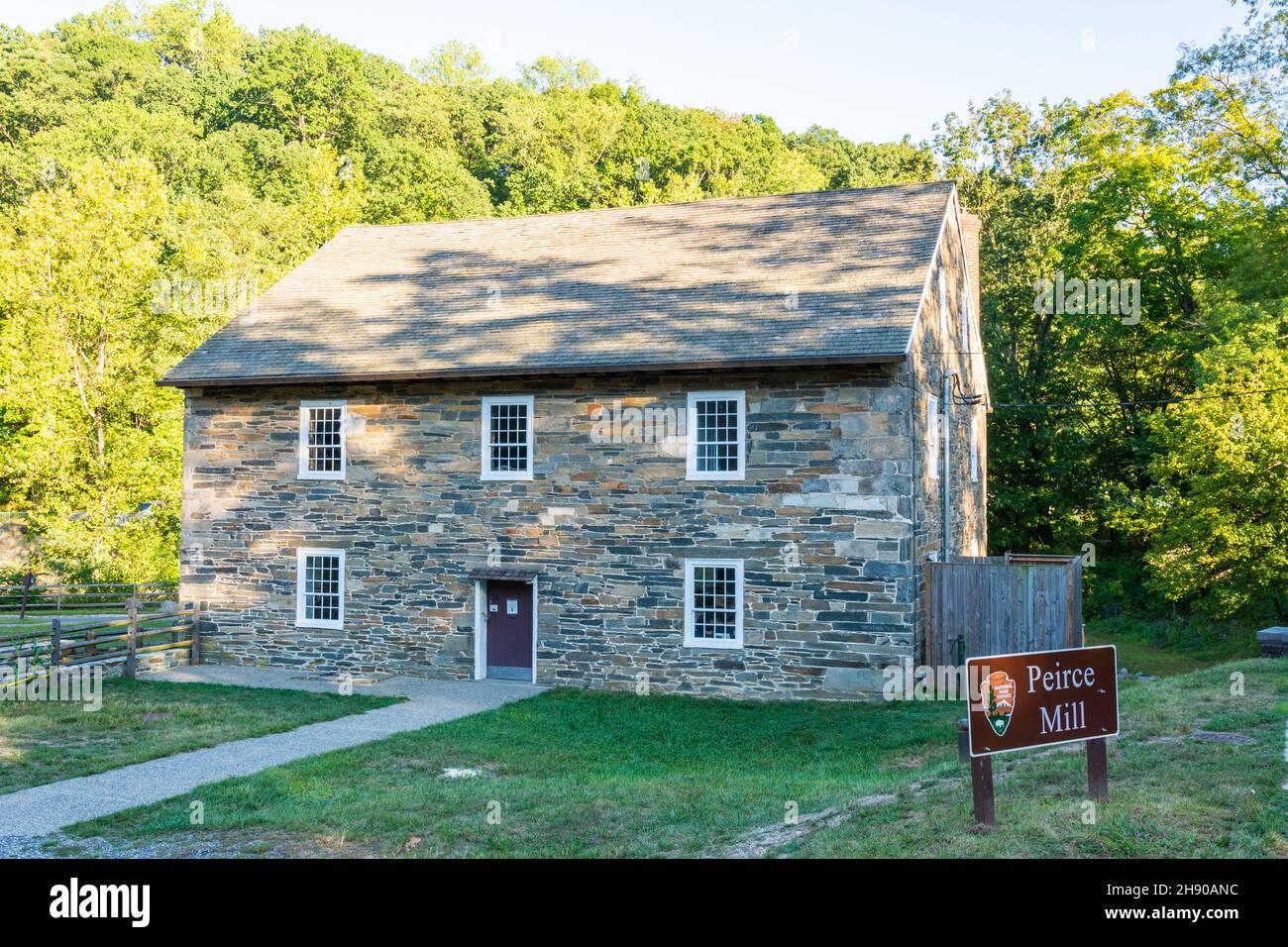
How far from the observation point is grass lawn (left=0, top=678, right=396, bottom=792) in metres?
13.2

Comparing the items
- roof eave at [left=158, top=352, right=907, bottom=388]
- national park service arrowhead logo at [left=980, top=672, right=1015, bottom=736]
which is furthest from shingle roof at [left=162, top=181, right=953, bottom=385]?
national park service arrowhead logo at [left=980, top=672, right=1015, bottom=736]

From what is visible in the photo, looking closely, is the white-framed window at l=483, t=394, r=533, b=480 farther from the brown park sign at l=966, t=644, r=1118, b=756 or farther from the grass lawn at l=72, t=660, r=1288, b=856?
the brown park sign at l=966, t=644, r=1118, b=756

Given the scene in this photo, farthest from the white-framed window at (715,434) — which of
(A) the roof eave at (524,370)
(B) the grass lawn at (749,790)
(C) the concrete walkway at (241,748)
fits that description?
(C) the concrete walkway at (241,748)

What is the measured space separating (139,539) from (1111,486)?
94.7 ft

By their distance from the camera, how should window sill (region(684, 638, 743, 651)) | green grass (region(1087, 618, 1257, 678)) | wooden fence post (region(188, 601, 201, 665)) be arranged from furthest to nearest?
1. green grass (region(1087, 618, 1257, 678))
2. wooden fence post (region(188, 601, 201, 665))
3. window sill (region(684, 638, 743, 651))

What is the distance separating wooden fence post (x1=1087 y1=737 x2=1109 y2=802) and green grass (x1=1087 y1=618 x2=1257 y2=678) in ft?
56.4

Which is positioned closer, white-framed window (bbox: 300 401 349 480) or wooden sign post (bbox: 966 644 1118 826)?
wooden sign post (bbox: 966 644 1118 826)

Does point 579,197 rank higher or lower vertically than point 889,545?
higher

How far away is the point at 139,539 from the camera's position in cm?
3438

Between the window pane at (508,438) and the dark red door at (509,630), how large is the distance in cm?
209

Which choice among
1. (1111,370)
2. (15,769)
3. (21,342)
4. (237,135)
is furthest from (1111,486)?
(237,135)

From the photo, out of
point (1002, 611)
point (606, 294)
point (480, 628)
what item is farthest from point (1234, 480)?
point (480, 628)

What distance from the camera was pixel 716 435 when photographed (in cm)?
1822
